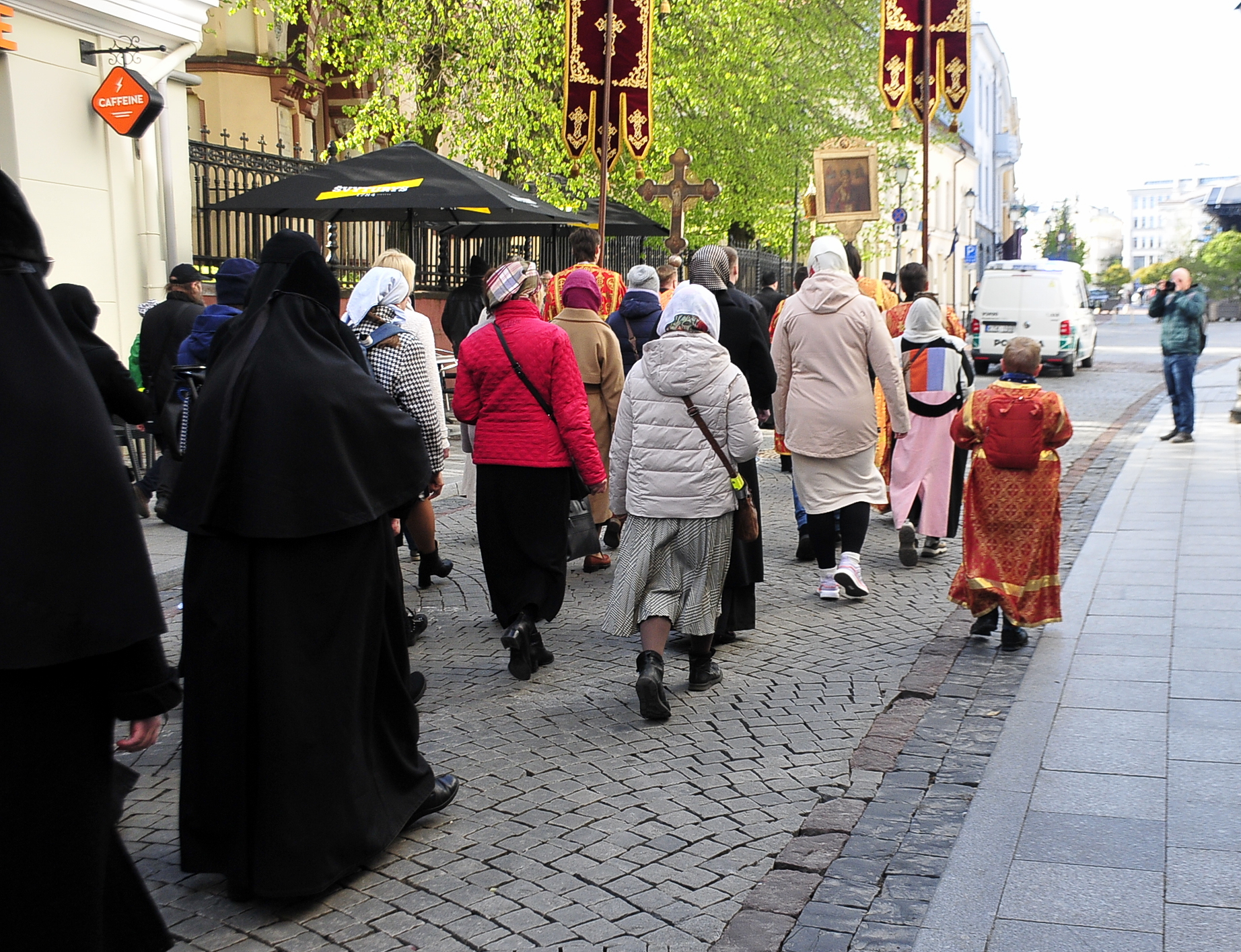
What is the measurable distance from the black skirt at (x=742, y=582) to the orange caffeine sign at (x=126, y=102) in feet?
28.2

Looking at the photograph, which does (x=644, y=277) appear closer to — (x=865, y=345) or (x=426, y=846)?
(x=865, y=345)

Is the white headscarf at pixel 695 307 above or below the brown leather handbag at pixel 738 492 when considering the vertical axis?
above

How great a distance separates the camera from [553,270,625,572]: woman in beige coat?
7.89 metres

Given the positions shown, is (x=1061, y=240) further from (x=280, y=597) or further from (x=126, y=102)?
(x=280, y=597)

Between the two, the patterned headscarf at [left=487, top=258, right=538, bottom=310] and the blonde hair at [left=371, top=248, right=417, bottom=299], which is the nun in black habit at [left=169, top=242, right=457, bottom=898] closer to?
the patterned headscarf at [left=487, top=258, right=538, bottom=310]

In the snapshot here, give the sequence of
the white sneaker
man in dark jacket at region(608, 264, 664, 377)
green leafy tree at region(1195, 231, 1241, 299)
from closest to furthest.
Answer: the white sneaker
man in dark jacket at region(608, 264, 664, 377)
green leafy tree at region(1195, 231, 1241, 299)

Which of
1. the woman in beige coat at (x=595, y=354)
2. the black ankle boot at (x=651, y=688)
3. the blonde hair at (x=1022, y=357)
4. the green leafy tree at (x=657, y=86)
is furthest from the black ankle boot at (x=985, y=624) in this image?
the green leafy tree at (x=657, y=86)

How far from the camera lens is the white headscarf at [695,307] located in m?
5.66

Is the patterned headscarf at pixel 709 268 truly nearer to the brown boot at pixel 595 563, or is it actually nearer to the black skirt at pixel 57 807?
the brown boot at pixel 595 563

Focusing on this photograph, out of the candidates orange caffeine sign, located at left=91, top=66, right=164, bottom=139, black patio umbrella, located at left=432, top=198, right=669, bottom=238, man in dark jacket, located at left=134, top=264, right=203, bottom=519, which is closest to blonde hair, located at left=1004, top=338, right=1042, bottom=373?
man in dark jacket, located at left=134, top=264, right=203, bottom=519

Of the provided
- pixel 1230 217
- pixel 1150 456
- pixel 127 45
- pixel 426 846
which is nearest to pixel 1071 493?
pixel 1150 456

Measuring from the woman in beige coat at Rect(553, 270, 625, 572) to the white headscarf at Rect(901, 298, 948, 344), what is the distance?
195cm

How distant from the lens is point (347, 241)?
19734mm

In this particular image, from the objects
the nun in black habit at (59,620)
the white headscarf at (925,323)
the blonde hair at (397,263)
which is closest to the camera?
the nun in black habit at (59,620)
